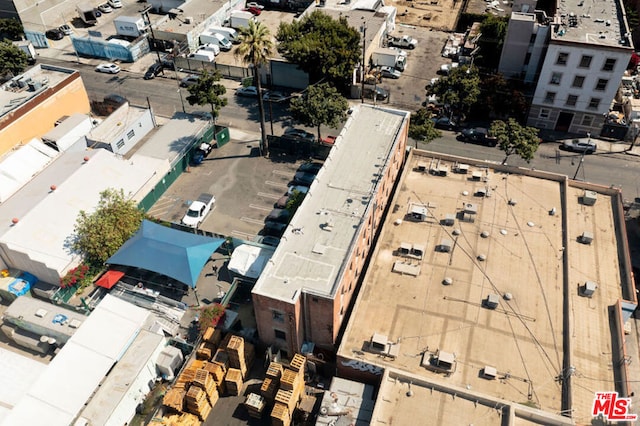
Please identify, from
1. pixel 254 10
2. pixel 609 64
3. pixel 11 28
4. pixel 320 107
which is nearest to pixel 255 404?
pixel 320 107

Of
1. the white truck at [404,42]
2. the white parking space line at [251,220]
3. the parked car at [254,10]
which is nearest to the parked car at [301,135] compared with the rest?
the white parking space line at [251,220]

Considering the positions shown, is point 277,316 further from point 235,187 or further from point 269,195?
point 235,187

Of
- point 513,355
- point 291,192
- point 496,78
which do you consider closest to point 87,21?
point 291,192

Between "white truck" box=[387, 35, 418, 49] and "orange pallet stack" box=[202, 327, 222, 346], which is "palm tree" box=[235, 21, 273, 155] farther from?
"white truck" box=[387, 35, 418, 49]

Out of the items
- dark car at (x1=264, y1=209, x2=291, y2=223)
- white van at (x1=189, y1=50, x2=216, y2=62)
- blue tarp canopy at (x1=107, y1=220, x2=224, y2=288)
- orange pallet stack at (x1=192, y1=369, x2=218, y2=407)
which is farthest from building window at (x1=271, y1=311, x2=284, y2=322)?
white van at (x1=189, y1=50, x2=216, y2=62)

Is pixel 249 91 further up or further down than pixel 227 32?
further down

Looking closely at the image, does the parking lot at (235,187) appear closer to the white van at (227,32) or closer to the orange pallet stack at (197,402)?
the orange pallet stack at (197,402)
